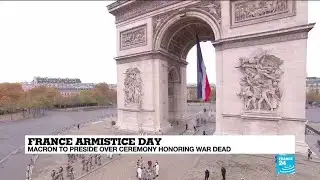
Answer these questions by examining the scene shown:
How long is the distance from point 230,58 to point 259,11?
3.69 metres

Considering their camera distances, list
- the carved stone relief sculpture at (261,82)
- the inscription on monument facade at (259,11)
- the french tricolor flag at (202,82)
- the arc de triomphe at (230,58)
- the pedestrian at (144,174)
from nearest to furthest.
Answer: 1. the pedestrian at (144,174)
2. the arc de triomphe at (230,58)
3. the inscription on monument facade at (259,11)
4. the carved stone relief sculpture at (261,82)
5. the french tricolor flag at (202,82)

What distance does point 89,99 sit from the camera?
239ft

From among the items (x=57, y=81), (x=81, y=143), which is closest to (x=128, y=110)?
(x=81, y=143)

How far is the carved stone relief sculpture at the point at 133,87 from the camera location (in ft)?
76.1

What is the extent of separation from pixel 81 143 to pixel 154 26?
1468 centimetres

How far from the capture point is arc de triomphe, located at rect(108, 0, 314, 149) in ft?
50.5

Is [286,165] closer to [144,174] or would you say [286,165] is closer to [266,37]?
[144,174]

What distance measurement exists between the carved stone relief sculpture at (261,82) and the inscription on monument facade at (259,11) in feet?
7.90

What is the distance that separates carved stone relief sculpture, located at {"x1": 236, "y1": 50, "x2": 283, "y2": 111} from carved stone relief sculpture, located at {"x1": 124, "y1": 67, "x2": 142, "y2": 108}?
979cm

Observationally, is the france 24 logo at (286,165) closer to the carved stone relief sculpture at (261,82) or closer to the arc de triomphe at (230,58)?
the arc de triomphe at (230,58)

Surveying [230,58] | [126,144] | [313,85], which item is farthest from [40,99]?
[313,85]

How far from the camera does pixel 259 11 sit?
1658 cm

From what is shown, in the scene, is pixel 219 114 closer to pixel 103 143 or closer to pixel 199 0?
pixel 199 0

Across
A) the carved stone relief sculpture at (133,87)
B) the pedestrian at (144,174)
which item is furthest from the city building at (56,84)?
the pedestrian at (144,174)
